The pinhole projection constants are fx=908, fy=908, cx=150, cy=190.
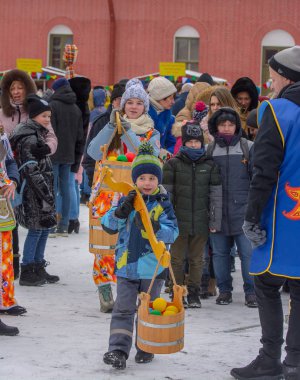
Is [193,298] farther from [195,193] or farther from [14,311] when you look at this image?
[14,311]

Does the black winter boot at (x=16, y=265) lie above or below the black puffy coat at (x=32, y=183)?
below


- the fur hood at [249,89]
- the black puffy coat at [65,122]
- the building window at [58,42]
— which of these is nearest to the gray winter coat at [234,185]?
the fur hood at [249,89]

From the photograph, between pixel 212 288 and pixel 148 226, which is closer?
pixel 148 226

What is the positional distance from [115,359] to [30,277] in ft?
8.81

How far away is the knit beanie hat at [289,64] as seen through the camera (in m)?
4.78

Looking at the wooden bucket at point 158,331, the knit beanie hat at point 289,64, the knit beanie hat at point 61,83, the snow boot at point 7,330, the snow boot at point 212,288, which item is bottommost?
the snow boot at point 212,288

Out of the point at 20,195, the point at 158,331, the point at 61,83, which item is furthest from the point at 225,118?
the point at 61,83

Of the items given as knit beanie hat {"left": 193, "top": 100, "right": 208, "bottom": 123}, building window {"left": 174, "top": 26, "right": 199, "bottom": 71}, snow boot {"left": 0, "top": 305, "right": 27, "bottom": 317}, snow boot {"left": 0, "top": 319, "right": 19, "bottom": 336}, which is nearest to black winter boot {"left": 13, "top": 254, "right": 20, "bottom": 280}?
snow boot {"left": 0, "top": 305, "right": 27, "bottom": 317}

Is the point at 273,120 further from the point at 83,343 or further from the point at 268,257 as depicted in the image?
the point at 83,343

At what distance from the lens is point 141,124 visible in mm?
6664

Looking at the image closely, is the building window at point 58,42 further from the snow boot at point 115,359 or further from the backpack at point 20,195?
the snow boot at point 115,359

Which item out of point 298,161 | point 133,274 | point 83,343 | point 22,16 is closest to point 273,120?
point 298,161

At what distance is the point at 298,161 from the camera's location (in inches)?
181

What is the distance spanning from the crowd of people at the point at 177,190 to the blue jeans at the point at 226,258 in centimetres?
1
